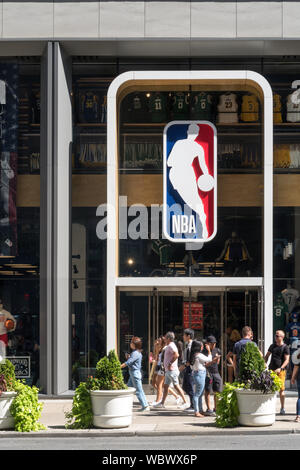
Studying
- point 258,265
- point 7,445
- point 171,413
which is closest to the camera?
point 7,445

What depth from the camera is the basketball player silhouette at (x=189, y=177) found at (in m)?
24.8

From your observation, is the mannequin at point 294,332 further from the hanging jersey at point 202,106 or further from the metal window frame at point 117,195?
the hanging jersey at point 202,106

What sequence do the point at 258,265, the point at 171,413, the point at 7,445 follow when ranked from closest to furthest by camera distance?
the point at 7,445, the point at 171,413, the point at 258,265

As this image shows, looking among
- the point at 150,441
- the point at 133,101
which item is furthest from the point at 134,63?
the point at 150,441

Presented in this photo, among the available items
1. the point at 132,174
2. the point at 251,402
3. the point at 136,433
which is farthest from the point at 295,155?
the point at 136,433

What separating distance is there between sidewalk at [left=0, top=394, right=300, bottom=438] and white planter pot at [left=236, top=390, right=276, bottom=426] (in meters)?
0.18

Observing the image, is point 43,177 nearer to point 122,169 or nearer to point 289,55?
point 122,169

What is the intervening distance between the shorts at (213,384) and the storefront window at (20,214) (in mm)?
5942

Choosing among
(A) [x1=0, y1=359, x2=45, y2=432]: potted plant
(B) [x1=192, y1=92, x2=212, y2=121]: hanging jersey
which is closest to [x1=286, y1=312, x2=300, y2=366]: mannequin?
(B) [x1=192, y1=92, x2=212, y2=121]: hanging jersey

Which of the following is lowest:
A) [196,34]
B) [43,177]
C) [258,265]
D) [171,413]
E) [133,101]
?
[171,413]

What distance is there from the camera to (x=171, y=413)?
21.6 meters

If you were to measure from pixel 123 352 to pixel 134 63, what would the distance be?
786cm

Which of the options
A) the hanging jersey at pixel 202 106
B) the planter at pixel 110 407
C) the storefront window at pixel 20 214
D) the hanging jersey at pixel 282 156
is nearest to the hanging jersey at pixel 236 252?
the hanging jersey at pixel 282 156

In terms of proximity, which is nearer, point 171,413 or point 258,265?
point 171,413
